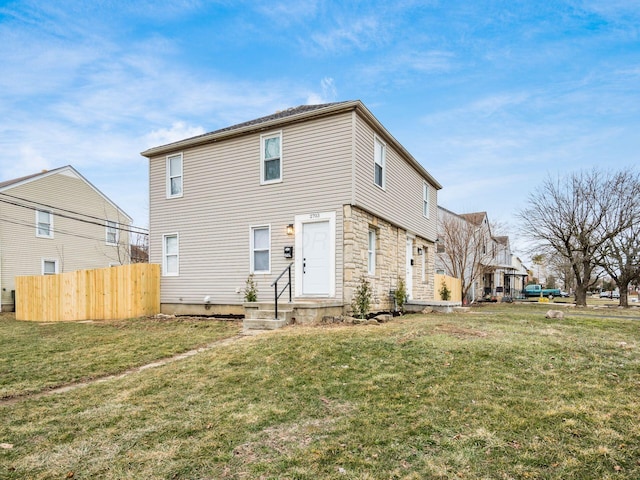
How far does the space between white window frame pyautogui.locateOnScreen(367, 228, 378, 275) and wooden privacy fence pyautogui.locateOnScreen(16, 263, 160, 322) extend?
738cm

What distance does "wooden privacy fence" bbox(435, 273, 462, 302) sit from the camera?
19089 mm

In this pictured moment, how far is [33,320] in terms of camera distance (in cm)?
1503

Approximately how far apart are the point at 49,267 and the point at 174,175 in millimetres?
13333

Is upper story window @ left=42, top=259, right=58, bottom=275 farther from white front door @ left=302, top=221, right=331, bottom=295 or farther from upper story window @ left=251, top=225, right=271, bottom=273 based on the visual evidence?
white front door @ left=302, top=221, right=331, bottom=295

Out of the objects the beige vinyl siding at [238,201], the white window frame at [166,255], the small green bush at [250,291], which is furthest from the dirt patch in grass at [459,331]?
the white window frame at [166,255]

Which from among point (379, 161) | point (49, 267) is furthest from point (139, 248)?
point (379, 161)

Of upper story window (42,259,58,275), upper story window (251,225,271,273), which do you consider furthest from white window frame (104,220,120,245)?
upper story window (251,225,271,273)

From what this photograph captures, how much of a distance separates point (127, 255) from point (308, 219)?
20628 millimetres

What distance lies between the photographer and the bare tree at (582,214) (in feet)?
62.6

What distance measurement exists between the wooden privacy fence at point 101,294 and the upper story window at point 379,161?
26.8 ft

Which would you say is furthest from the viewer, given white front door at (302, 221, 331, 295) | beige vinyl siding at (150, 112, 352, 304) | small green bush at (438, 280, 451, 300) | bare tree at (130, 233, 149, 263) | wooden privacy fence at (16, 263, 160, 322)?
bare tree at (130, 233, 149, 263)

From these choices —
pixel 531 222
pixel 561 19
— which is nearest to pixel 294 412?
pixel 561 19

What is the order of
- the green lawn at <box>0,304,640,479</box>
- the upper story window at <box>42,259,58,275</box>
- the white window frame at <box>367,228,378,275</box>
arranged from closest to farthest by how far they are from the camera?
1. the green lawn at <box>0,304,640,479</box>
2. the white window frame at <box>367,228,378,275</box>
3. the upper story window at <box>42,259,58,275</box>

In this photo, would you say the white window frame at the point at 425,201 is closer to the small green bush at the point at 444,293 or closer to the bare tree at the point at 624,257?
the small green bush at the point at 444,293
